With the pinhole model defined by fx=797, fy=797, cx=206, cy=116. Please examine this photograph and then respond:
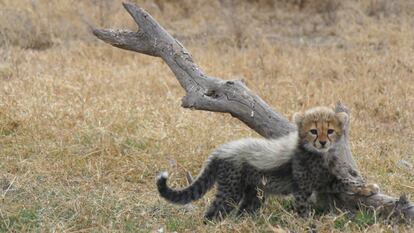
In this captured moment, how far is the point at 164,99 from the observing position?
23.1 feet

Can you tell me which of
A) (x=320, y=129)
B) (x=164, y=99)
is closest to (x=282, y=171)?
(x=320, y=129)

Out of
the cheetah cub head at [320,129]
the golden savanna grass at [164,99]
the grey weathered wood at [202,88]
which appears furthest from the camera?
the grey weathered wood at [202,88]

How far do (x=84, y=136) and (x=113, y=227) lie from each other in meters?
1.67

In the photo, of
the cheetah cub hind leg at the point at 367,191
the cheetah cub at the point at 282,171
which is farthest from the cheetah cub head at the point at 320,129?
the cheetah cub hind leg at the point at 367,191

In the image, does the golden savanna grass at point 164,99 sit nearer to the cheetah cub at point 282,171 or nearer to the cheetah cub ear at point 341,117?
the cheetah cub at point 282,171

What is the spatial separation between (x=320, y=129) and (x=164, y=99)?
3.15 m

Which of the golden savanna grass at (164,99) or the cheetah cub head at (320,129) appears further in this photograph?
the golden savanna grass at (164,99)

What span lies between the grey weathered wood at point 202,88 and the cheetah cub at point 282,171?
10.7 inches

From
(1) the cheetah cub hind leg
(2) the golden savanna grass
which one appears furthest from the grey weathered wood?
(2) the golden savanna grass

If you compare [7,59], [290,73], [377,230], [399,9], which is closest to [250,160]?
[377,230]

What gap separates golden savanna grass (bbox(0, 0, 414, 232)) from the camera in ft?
14.5

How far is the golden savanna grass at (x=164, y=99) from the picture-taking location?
4414 mm

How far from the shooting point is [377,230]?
3826mm

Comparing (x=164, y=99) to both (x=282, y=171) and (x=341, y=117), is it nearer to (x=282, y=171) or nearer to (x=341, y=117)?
(x=282, y=171)
